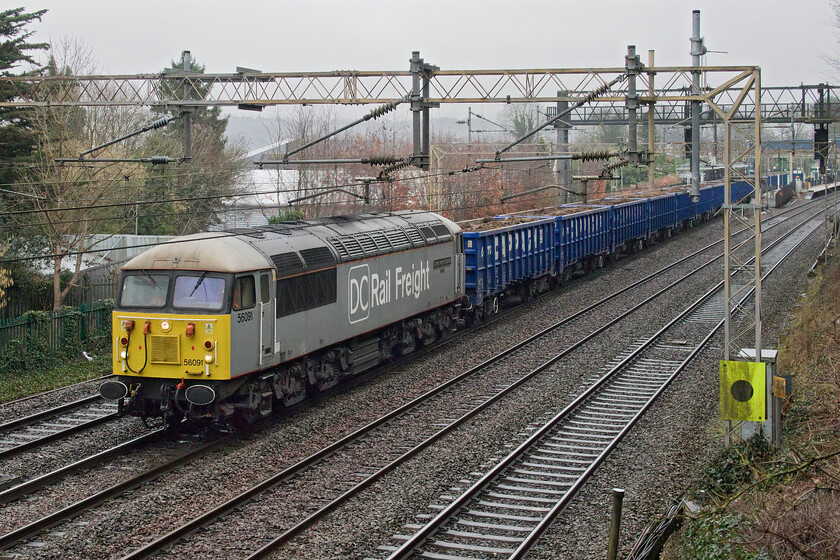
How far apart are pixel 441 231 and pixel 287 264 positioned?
8221 mm

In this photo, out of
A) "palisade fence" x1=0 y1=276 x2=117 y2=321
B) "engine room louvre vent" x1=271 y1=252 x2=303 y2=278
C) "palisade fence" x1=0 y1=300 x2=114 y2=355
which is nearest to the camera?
"engine room louvre vent" x1=271 y1=252 x2=303 y2=278

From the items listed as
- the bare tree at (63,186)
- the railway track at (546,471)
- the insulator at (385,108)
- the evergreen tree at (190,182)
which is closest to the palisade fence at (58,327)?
the bare tree at (63,186)

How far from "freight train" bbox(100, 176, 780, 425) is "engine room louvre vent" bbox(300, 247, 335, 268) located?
0.03 m

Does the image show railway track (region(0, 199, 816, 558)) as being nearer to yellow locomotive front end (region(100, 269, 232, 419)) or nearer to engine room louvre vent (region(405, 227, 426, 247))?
yellow locomotive front end (region(100, 269, 232, 419))

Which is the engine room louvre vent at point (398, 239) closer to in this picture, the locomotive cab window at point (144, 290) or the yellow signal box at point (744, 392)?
the locomotive cab window at point (144, 290)

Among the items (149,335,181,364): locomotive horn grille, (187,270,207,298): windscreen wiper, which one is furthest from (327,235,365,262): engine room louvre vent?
(149,335,181,364): locomotive horn grille

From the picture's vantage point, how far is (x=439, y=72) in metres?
19.5

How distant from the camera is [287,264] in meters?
16.2

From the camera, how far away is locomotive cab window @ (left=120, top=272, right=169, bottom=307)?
1486 centimetres

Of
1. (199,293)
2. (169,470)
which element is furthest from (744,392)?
(169,470)

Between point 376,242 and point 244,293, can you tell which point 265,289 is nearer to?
point 244,293

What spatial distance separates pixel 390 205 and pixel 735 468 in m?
28.7

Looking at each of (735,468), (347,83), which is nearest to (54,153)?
(347,83)

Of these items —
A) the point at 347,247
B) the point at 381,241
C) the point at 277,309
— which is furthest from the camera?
the point at 381,241
